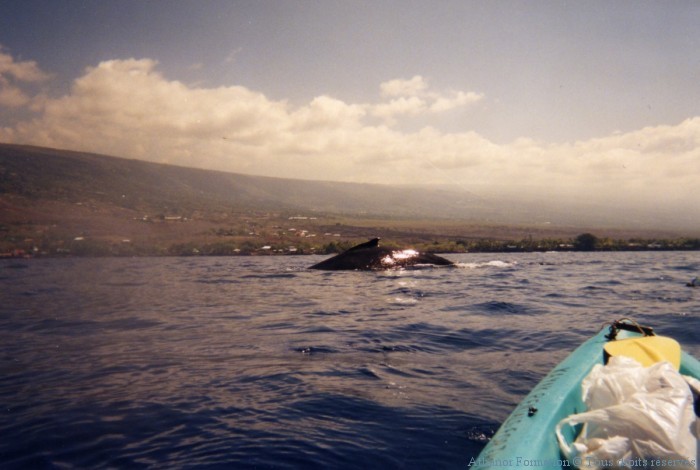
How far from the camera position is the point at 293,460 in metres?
4.22

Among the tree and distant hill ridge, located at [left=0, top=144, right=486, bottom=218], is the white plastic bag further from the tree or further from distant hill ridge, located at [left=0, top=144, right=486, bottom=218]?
distant hill ridge, located at [left=0, top=144, right=486, bottom=218]

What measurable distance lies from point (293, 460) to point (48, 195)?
264ft

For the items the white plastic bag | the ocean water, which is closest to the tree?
the ocean water

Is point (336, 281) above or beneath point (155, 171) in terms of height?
beneath

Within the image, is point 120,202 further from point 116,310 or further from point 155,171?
point 155,171

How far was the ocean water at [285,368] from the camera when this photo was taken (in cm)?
446

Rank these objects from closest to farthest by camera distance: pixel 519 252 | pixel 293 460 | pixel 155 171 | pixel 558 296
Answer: pixel 293 460 → pixel 558 296 → pixel 519 252 → pixel 155 171

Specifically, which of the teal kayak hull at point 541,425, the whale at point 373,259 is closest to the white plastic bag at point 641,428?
the teal kayak hull at point 541,425

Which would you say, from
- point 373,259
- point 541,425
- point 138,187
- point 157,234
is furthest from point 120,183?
point 541,425

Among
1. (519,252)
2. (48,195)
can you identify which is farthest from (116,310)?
(48,195)

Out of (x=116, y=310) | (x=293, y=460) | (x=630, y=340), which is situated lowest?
(x=116, y=310)

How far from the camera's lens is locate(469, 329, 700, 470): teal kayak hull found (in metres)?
2.90

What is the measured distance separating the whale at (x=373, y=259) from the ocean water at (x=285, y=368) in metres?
4.99

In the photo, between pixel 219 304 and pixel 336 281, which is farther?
pixel 336 281
